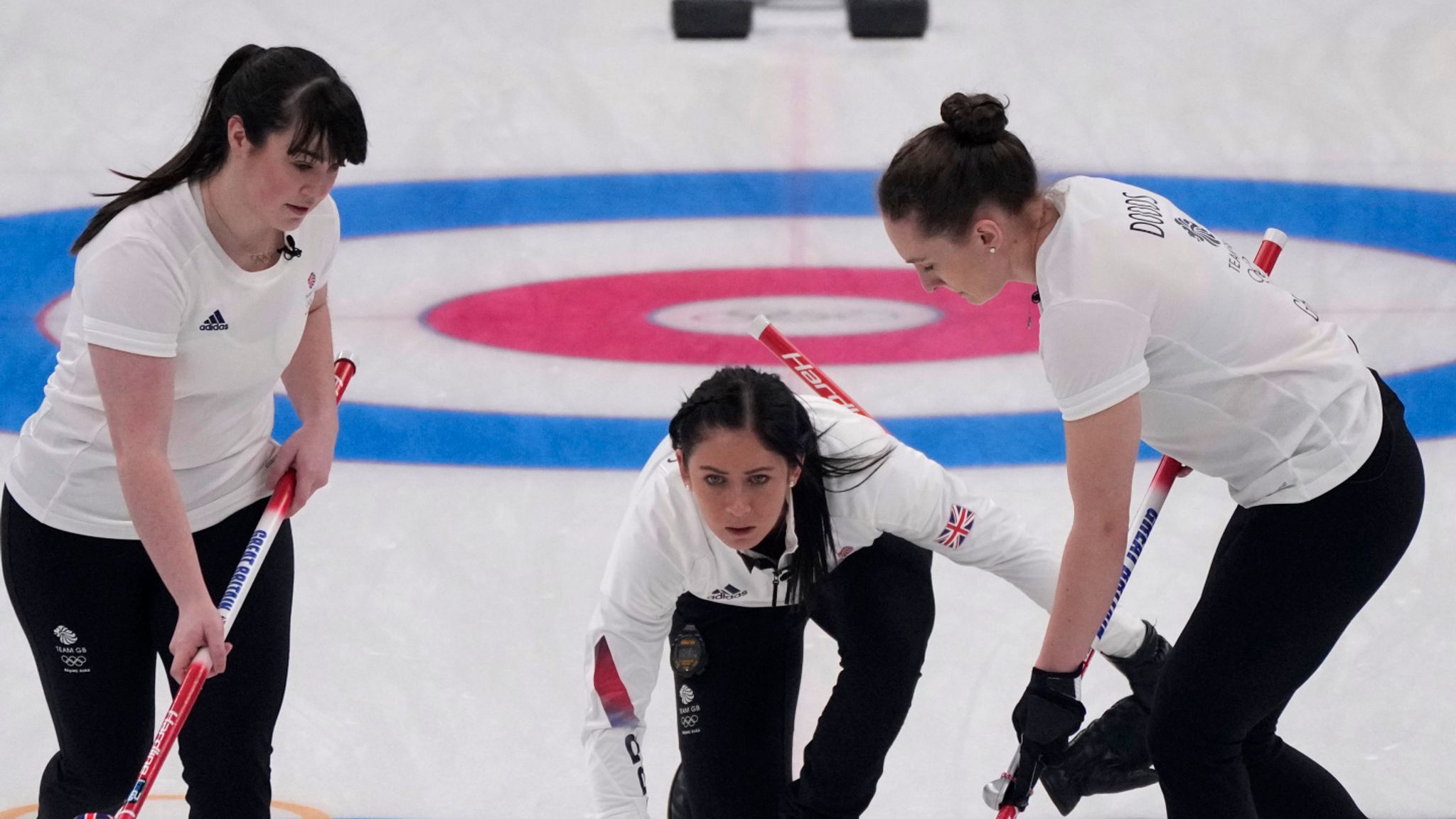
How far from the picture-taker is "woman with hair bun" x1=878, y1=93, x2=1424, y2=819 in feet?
6.72

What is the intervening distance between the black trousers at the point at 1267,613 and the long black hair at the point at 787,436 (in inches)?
20.9

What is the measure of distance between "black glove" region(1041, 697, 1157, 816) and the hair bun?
1.08m

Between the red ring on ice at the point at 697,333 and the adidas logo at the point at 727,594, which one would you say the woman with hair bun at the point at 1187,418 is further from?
the red ring on ice at the point at 697,333

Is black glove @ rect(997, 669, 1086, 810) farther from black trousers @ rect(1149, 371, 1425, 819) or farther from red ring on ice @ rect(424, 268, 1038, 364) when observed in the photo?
red ring on ice @ rect(424, 268, 1038, 364)

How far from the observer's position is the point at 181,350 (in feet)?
7.22

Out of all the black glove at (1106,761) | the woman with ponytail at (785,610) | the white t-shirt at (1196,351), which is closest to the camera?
the white t-shirt at (1196,351)

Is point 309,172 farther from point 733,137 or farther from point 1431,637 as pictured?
point 733,137

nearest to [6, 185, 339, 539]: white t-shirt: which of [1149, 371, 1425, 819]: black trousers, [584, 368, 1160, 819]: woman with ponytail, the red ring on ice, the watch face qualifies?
[584, 368, 1160, 819]: woman with ponytail

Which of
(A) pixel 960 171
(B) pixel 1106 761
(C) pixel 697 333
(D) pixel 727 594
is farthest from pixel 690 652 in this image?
(C) pixel 697 333

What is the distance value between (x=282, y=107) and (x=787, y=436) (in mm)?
791

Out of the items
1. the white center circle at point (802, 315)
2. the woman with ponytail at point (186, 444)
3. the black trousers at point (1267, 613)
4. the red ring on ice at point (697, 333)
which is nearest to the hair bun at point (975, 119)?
the black trousers at point (1267, 613)

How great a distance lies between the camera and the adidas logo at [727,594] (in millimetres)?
2584

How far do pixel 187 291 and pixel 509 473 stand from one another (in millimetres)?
2064

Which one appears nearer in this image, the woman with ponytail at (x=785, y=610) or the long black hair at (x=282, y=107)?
the long black hair at (x=282, y=107)
